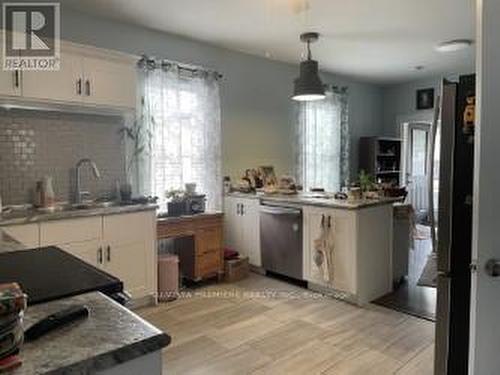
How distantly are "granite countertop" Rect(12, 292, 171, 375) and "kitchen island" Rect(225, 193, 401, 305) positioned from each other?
2.72 m

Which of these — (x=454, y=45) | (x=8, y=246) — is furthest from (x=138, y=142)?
(x=454, y=45)

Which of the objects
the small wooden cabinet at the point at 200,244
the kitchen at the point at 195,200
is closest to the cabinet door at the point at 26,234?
the kitchen at the point at 195,200

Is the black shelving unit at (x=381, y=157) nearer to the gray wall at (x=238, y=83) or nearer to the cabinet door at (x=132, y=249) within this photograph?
the gray wall at (x=238, y=83)

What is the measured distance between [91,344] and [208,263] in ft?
10.7

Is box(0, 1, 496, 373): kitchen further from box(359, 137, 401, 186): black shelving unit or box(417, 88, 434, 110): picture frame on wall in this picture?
box(359, 137, 401, 186): black shelving unit

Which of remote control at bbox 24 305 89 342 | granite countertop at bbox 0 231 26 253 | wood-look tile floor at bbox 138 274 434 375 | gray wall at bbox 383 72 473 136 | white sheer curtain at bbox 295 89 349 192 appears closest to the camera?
remote control at bbox 24 305 89 342

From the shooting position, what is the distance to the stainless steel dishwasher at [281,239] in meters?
3.90

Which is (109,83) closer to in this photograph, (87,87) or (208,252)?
(87,87)

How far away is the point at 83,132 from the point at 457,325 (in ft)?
10.8

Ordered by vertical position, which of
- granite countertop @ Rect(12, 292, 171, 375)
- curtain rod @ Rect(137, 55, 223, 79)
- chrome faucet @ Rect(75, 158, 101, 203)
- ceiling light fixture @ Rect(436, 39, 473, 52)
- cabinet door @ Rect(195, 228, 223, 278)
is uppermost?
ceiling light fixture @ Rect(436, 39, 473, 52)

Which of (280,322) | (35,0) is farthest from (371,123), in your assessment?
(35,0)

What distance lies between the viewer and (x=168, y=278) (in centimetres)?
363

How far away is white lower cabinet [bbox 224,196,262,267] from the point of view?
435 centimetres

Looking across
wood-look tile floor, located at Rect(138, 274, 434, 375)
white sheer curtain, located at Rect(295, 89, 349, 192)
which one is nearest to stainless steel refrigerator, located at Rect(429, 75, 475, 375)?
wood-look tile floor, located at Rect(138, 274, 434, 375)
